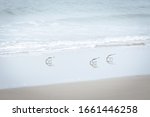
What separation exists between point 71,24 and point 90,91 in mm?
1297

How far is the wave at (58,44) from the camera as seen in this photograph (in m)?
3.26

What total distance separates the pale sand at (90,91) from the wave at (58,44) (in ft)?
1.38

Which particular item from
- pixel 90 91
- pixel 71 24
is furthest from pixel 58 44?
pixel 90 91

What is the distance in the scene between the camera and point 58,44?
11.4 ft

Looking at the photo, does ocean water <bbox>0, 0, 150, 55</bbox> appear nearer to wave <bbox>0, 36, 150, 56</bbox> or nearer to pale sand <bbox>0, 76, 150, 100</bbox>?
wave <bbox>0, 36, 150, 56</bbox>

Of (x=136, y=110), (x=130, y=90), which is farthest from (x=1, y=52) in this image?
(x=136, y=110)

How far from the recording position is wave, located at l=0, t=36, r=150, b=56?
3.26 m

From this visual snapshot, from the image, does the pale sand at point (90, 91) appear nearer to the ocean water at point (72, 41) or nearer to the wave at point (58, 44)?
the ocean water at point (72, 41)

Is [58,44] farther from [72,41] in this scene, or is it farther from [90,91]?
[90,91]

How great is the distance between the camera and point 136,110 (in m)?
2.34

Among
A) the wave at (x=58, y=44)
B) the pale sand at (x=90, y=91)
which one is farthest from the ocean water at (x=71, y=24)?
the pale sand at (x=90, y=91)

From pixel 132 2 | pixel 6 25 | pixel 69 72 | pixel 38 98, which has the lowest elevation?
pixel 38 98

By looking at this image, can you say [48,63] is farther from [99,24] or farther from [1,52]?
[99,24]

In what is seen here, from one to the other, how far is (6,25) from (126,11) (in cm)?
132
